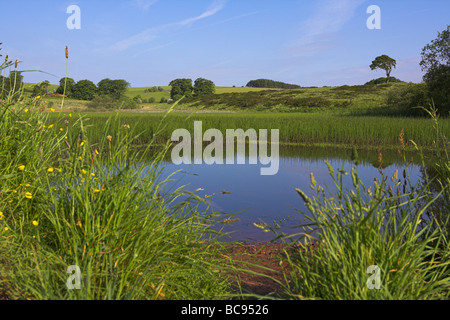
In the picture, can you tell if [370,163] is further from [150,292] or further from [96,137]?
[150,292]

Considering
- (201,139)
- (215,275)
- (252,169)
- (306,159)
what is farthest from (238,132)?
(215,275)

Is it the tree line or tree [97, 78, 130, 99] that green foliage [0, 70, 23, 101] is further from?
tree [97, 78, 130, 99]

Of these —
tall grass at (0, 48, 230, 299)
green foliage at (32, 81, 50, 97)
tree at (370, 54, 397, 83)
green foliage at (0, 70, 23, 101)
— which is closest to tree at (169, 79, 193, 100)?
tree at (370, 54, 397, 83)

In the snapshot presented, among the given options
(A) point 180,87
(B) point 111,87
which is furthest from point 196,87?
(B) point 111,87

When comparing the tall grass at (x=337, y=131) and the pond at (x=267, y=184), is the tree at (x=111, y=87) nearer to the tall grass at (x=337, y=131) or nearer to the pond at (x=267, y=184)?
the tall grass at (x=337, y=131)

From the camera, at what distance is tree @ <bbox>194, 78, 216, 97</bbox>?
7201cm

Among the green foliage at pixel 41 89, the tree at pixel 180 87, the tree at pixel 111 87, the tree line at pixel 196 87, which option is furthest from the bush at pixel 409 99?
the tree at pixel 111 87

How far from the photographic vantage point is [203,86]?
73375mm

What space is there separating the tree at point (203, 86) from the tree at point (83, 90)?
19.0 metres

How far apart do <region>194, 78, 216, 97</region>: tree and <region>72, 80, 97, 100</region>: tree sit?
19.0 metres

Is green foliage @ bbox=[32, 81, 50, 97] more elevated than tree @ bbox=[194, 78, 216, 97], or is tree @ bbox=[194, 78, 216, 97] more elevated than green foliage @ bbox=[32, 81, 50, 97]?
tree @ bbox=[194, 78, 216, 97]
